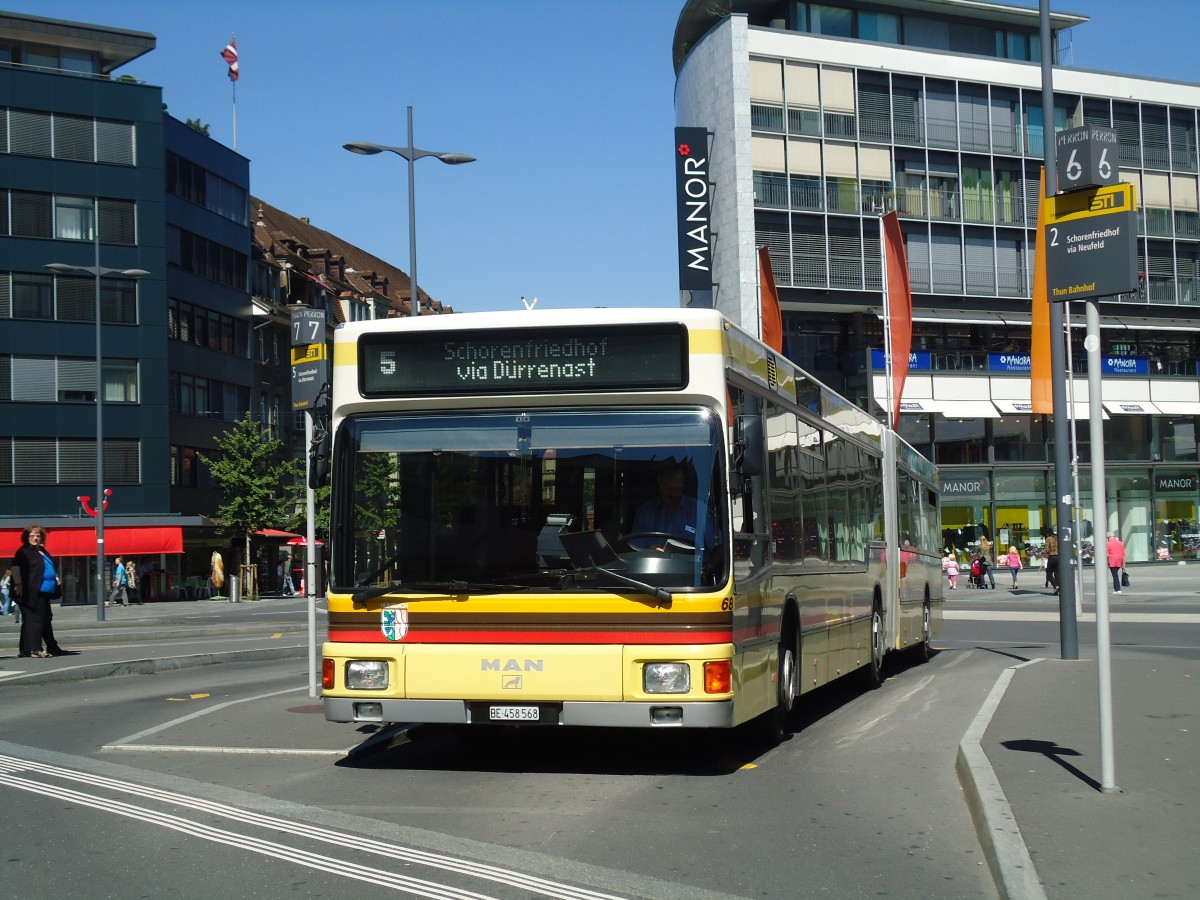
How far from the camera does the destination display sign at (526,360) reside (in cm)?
965

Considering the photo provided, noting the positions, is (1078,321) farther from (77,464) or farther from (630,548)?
(630,548)

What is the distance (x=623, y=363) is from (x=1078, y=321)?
48479 mm

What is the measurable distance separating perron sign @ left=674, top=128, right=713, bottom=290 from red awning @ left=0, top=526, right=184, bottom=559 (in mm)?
23350

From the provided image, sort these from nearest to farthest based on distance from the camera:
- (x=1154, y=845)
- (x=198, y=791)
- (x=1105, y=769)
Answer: (x=1154, y=845) → (x=1105, y=769) → (x=198, y=791)

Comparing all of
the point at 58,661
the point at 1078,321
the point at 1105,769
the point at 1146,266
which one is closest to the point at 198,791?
the point at 1105,769

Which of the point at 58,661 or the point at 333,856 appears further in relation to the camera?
the point at 58,661

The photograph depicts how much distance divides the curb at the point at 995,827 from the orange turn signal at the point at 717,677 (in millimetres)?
1550

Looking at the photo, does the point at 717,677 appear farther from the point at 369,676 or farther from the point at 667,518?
the point at 369,676

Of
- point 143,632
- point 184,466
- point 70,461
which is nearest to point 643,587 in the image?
point 143,632

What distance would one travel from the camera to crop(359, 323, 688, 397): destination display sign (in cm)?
965

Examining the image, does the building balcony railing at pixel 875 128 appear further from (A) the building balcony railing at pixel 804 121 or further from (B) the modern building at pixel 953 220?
(A) the building balcony railing at pixel 804 121

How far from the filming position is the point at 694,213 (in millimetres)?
52250

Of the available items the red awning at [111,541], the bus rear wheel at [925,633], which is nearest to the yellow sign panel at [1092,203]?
the bus rear wheel at [925,633]

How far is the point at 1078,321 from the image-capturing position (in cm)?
5475
